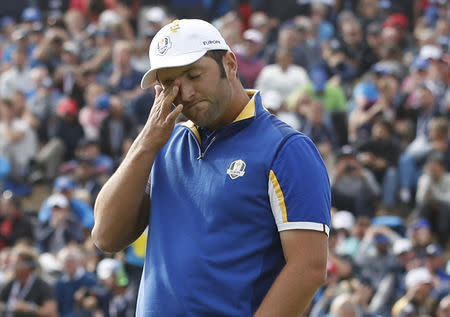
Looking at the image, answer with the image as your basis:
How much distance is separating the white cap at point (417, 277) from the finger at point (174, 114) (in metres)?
7.38

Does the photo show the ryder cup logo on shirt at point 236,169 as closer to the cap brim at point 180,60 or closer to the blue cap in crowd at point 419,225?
the cap brim at point 180,60

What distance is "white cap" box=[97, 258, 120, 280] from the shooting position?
432 inches

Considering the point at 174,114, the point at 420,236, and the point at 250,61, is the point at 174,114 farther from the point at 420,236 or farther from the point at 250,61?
the point at 250,61

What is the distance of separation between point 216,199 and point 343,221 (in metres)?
8.56

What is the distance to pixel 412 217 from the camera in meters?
12.4

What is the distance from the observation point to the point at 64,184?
12383 mm

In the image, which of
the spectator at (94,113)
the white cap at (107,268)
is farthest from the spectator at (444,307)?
the spectator at (94,113)

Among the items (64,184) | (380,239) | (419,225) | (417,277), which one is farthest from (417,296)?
(64,184)

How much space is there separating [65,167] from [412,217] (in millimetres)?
4224

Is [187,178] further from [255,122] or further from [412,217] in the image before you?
[412,217]

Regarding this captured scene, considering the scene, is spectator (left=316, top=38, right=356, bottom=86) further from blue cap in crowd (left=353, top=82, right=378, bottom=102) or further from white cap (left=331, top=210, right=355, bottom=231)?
white cap (left=331, top=210, right=355, bottom=231)

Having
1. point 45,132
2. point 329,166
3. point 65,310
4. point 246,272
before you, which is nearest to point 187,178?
point 246,272

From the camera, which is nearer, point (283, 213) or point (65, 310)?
point (283, 213)

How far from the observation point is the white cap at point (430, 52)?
Result: 14.2m
